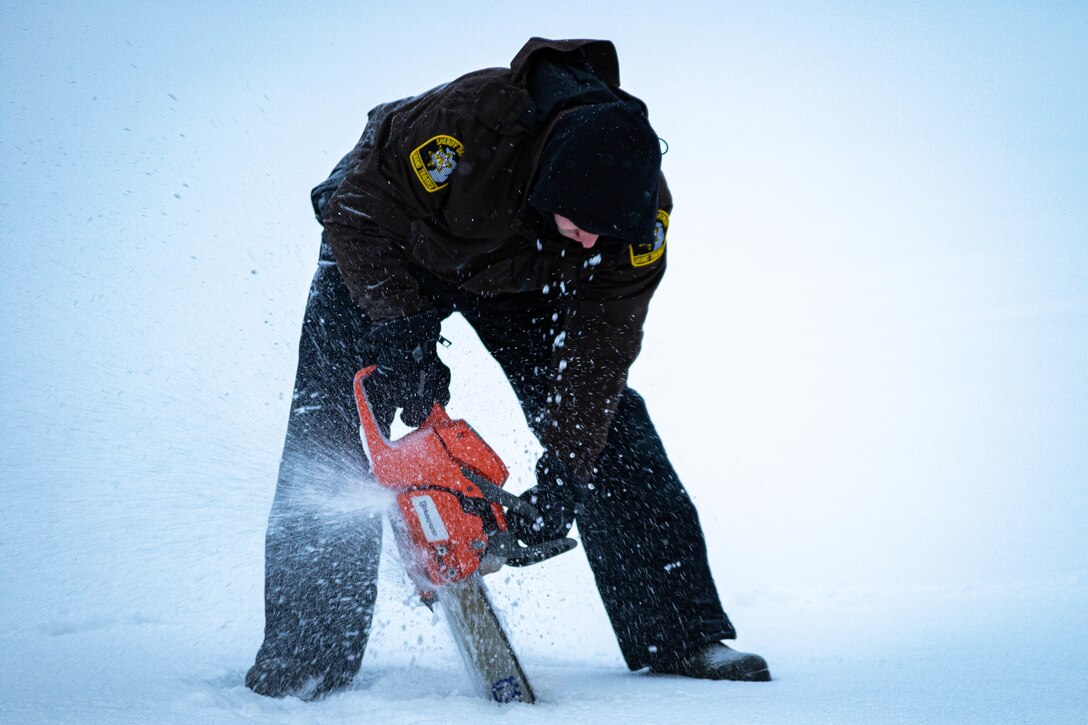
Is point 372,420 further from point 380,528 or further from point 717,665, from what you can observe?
point 717,665

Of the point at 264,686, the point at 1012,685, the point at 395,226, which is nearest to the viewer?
the point at 1012,685

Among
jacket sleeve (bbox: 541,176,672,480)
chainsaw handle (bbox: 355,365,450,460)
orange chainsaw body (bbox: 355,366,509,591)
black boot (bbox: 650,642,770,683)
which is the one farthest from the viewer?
jacket sleeve (bbox: 541,176,672,480)

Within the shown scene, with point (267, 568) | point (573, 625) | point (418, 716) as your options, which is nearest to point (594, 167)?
point (418, 716)

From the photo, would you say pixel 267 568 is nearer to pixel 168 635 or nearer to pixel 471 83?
pixel 168 635

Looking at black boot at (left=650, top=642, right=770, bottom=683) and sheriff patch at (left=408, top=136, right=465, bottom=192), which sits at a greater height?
sheriff patch at (left=408, top=136, right=465, bottom=192)

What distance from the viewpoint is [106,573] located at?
2354 mm

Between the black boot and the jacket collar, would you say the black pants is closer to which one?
the black boot

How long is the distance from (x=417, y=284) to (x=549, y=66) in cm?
60

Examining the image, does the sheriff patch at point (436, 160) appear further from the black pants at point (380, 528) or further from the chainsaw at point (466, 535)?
the chainsaw at point (466, 535)

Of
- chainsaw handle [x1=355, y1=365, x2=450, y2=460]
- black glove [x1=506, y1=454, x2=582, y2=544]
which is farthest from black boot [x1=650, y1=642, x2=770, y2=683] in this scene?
chainsaw handle [x1=355, y1=365, x2=450, y2=460]

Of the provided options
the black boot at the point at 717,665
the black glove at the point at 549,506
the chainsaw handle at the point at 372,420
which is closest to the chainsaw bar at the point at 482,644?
the black glove at the point at 549,506

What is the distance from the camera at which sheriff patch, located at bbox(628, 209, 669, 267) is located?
1866 mm

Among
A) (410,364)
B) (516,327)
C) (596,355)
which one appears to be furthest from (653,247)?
(410,364)

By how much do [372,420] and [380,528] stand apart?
30 centimetres
